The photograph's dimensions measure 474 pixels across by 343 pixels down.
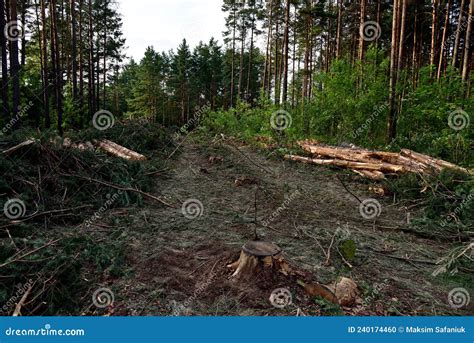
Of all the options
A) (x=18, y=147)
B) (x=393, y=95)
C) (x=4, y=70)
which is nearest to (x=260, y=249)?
(x=18, y=147)

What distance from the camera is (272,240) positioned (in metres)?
4.57

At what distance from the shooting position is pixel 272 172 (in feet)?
30.5

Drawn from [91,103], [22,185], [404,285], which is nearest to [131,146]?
[22,185]

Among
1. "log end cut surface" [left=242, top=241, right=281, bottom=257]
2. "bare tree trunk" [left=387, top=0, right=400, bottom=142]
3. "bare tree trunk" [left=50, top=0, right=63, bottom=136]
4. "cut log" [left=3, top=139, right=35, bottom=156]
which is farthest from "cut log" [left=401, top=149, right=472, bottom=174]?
"bare tree trunk" [left=50, top=0, right=63, bottom=136]

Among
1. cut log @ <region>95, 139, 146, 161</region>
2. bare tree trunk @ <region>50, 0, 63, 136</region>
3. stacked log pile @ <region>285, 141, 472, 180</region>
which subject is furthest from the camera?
bare tree trunk @ <region>50, 0, 63, 136</region>

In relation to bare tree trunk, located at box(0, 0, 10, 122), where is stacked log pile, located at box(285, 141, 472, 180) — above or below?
below

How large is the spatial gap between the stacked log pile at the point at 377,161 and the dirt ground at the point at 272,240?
23.4 inches

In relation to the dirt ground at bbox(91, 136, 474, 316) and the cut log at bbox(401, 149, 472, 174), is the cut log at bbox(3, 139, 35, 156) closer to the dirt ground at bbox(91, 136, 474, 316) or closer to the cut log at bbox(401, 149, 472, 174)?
the dirt ground at bbox(91, 136, 474, 316)

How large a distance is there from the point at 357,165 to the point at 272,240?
5.23 meters

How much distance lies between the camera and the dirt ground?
3.04m

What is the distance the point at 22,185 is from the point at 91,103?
2136 cm

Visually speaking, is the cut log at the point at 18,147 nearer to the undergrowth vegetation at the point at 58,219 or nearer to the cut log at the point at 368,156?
the undergrowth vegetation at the point at 58,219

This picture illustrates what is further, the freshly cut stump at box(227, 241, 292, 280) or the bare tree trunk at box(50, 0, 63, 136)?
the bare tree trunk at box(50, 0, 63, 136)

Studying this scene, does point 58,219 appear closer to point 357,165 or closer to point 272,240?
point 272,240
